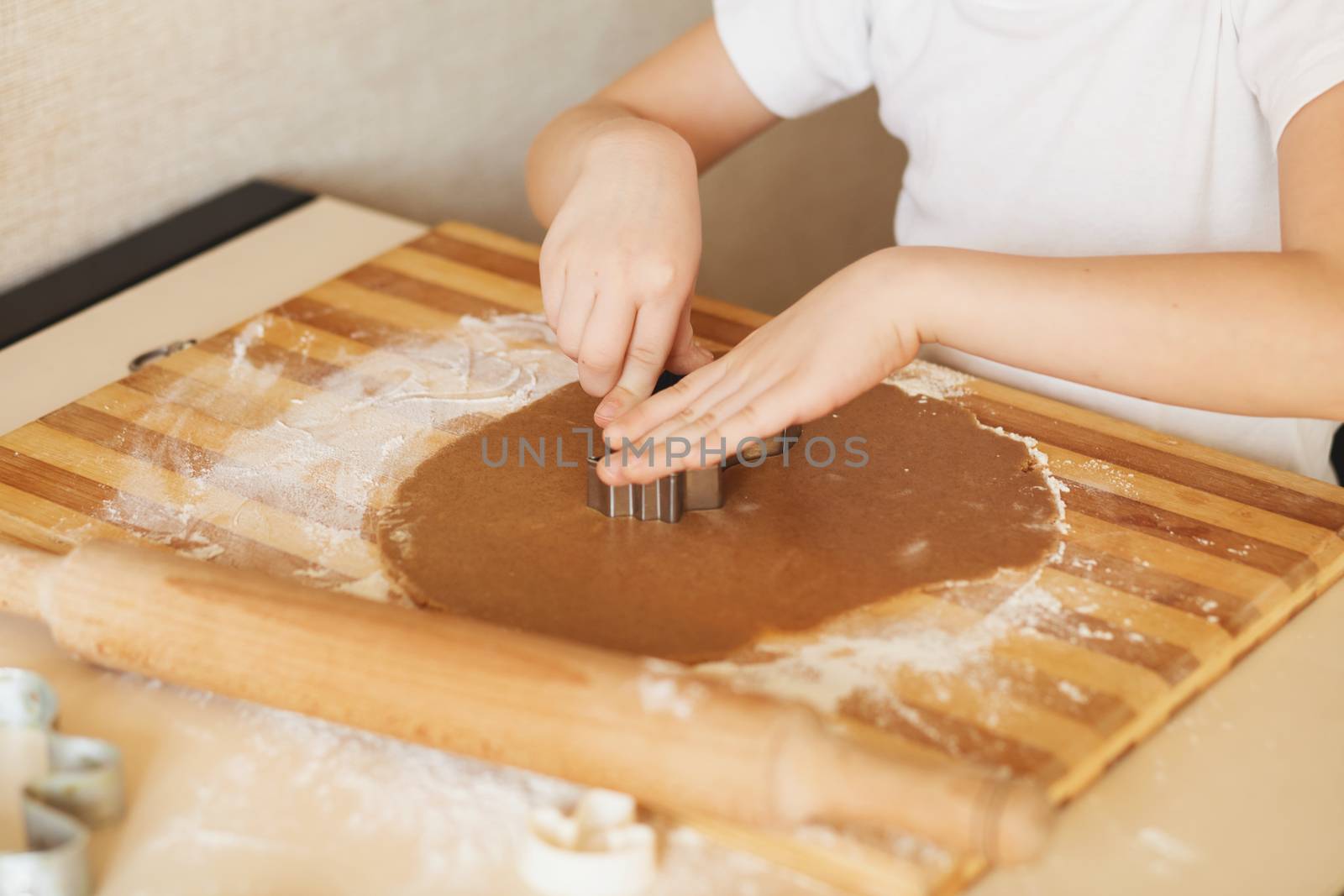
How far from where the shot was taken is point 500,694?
2.13 ft

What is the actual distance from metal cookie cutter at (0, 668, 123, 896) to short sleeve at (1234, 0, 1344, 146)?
0.85 metres

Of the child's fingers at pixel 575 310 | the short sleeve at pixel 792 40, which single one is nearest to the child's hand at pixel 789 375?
the child's fingers at pixel 575 310

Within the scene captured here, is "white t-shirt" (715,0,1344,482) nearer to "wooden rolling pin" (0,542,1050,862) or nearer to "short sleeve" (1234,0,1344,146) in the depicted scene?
"short sleeve" (1234,0,1344,146)

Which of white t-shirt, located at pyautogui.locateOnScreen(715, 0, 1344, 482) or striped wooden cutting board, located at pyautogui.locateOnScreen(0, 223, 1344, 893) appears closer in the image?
striped wooden cutting board, located at pyautogui.locateOnScreen(0, 223, 1344, 893)

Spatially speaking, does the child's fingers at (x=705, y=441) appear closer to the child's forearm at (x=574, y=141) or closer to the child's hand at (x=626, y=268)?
the child's hand at (x=626, y=268)

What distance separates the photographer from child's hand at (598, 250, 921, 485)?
84 cm

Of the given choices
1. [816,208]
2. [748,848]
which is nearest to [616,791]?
[748,848]

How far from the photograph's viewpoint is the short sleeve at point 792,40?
1.21 meters

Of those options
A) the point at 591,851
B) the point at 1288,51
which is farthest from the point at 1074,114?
the point at 591,851

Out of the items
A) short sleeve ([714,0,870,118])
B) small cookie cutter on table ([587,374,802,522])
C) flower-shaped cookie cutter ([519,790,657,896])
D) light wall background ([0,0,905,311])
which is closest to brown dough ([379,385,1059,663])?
small cookie cutter on table ([587,374,802,522])

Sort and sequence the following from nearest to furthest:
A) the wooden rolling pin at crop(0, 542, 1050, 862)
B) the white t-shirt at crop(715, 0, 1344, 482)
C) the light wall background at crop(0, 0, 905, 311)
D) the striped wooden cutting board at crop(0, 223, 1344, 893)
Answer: the wooden rolling pin at crop(0, 542, 1050, 862), the striped wooden cutting board at crop(0, 223, 1344, 893), the white t-shirt at crop(715, 0, 1344, 482), the light wall background at crop(0, 0, 905, 311)

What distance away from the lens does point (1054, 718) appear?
0.70 m

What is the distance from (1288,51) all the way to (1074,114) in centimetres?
20

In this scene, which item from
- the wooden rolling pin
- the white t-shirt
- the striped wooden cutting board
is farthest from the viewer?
the white t-shirt
